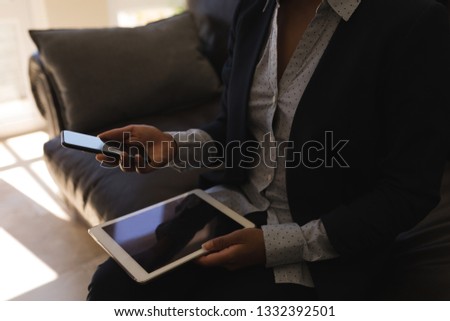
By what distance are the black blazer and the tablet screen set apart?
0.53 ft

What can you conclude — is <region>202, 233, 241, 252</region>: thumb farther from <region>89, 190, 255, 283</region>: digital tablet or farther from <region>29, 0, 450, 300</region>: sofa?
<region>29, 0, 450, 300</region>: sofa

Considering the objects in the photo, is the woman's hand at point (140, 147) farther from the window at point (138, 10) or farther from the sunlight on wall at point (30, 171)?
the window at point (138, 10)

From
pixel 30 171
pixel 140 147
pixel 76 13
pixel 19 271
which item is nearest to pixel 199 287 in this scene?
pixel 140 147

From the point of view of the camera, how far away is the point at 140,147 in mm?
879

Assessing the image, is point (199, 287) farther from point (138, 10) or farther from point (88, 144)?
point (138, 10)

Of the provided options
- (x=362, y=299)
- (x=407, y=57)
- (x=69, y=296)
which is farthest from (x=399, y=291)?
(x=69, y=296)

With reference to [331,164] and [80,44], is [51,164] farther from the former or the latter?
[331,164]

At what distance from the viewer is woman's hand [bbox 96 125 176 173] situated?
851 mm

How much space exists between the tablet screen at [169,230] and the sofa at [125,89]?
7.8 inches

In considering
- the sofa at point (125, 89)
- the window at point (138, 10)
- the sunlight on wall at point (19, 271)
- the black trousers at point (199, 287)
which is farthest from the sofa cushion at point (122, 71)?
the window at point (138, 10)

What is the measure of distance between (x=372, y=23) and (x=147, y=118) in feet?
3.22

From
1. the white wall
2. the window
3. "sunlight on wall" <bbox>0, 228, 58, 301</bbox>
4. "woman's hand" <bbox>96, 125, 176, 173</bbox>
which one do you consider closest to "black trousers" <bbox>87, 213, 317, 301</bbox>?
"woman's hand" <bbox>96, 125, 176, 173</bbox>

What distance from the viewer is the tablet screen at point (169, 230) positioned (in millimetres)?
760

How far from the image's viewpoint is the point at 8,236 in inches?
62.1
